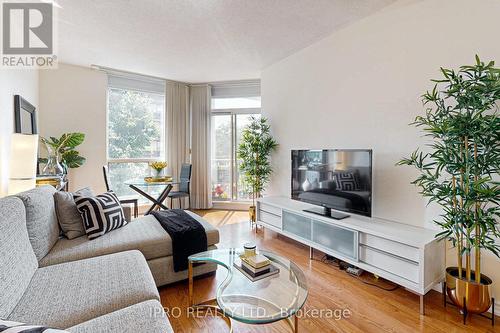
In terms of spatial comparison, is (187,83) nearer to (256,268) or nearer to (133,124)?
(133,124)

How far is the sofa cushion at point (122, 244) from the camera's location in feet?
5.73

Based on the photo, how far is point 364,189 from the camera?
7.51ft

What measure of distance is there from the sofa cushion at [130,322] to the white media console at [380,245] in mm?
1790

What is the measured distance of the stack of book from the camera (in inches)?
61.5

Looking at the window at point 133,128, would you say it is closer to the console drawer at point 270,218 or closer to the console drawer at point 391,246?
the console drawer at point 270,218

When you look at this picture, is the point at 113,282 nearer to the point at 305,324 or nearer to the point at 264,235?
the point at 305,324

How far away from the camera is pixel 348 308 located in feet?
6.03

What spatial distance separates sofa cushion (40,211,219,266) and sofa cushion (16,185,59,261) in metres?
0.08

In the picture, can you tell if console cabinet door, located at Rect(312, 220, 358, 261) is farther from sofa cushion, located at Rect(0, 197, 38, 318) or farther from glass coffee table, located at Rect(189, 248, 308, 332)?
sofa cushion, located at Rect(0, 197, 38, 318)

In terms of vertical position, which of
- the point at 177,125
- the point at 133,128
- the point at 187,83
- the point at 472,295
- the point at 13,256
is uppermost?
the point at 187,83

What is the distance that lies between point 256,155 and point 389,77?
6.96ft

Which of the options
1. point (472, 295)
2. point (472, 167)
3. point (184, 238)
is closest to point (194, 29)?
point (184, 238)

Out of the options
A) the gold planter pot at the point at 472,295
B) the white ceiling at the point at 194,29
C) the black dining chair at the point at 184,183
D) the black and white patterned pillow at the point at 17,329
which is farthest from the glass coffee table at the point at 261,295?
the black dining chair at the point at 184,183

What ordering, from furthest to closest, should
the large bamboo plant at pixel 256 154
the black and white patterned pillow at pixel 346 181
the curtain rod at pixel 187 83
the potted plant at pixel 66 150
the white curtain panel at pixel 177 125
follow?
the white curtain panel at pixel 177 125 → the curtain rod at pixel 187 83 → the large bamboo plant at pixel 256 154 → the potted plant at pixel 66 150 → the black and white patterned pillow at pixel 346 181
